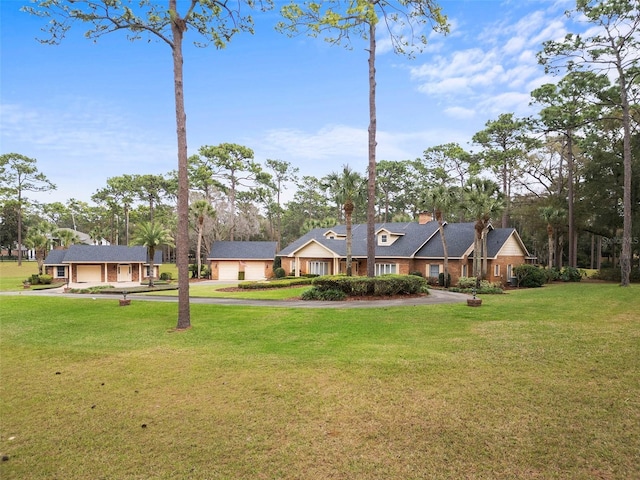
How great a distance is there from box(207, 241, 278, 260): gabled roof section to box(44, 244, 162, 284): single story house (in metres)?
8.49

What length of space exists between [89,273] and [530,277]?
4559 centimetres

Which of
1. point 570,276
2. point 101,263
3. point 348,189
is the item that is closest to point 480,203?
point 348,189

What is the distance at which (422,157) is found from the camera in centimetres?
6166

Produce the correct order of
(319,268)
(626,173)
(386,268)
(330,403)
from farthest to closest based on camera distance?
(319,268)
(386,268)
(626,173)
(330,403)

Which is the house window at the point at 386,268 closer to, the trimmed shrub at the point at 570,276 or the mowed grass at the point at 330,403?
the trimmed shrub at the point at 570,276

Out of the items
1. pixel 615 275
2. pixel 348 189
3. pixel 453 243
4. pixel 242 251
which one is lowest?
pixel 615 275

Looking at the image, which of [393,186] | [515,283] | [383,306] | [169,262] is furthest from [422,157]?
[169,262]

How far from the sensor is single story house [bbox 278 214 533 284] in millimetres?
31406

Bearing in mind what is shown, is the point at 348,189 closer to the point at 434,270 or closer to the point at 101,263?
the point at 434,270

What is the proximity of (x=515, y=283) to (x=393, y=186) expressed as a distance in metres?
40.2

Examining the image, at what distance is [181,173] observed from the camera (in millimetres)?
12250

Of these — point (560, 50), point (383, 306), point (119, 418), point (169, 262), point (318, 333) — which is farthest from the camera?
point (169, 262)

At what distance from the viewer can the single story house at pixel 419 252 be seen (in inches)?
1236

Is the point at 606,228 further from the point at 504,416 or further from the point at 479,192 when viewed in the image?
the point at 504,416
